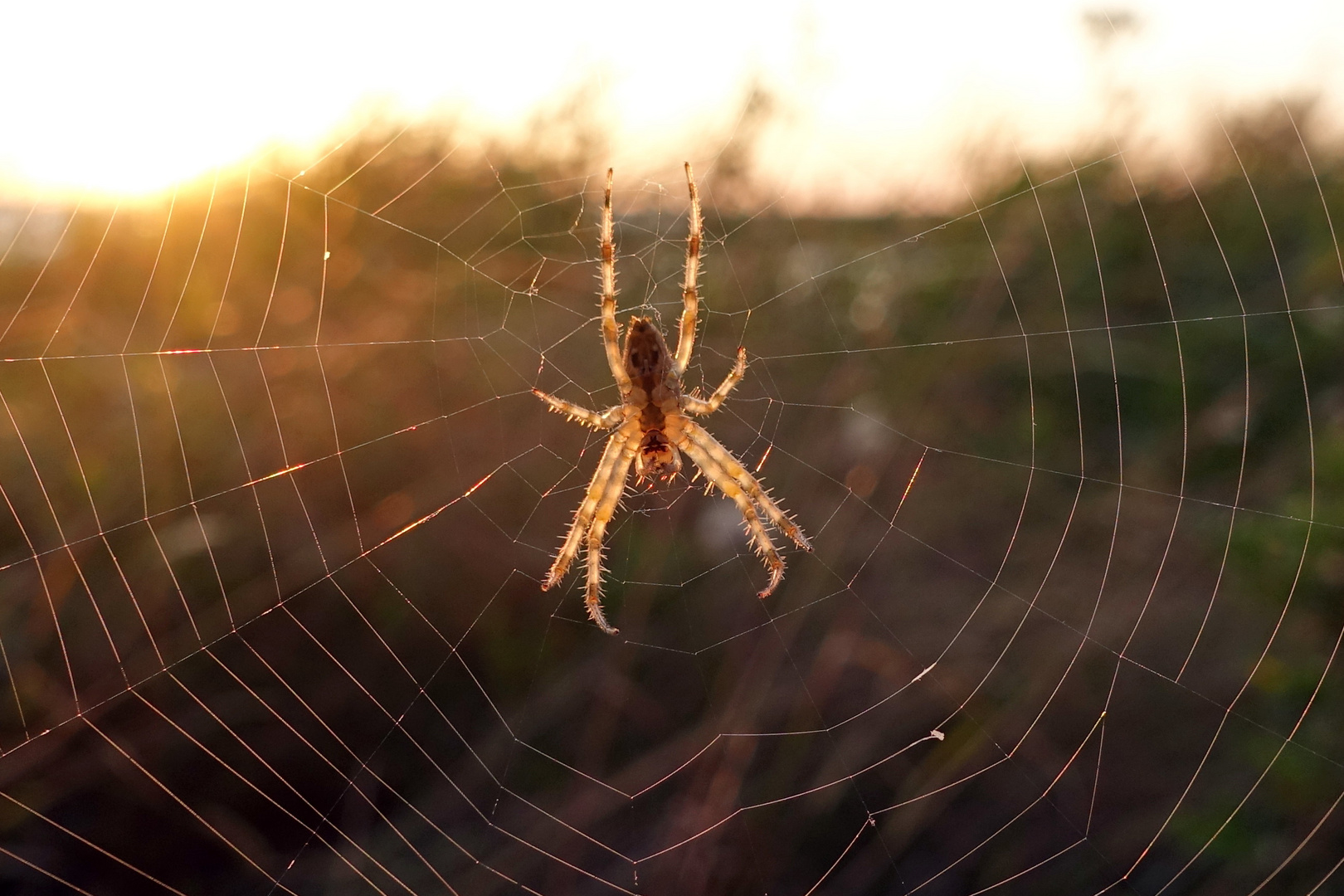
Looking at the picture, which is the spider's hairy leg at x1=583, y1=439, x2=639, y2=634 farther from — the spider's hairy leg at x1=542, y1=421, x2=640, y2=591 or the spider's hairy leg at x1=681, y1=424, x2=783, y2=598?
the spider's hairy leg at x1=681, y1=424, x2=783, y2=598

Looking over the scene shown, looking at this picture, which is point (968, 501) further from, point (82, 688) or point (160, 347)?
point (82, 688)

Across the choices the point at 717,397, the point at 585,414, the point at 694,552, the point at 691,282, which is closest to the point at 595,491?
the point at 585,414

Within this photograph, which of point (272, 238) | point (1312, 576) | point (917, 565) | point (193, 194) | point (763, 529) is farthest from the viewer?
point (917, 565)

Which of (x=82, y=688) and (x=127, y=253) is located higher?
(x=127, y=253)

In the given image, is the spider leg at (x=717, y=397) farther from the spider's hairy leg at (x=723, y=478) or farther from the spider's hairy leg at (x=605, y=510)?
the spider's hairy leg at (x=605, y=510)

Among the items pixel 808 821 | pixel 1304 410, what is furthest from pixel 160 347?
pixel 1304 410

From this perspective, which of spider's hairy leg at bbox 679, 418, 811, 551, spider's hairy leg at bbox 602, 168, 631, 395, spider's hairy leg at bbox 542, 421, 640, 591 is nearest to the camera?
spider's hairy leg at bbox 602, 168, 631, 395

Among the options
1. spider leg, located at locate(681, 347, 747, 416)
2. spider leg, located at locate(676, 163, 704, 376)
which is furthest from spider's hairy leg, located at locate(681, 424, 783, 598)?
spider leg, located at locate(676, 163, 704, 376)
